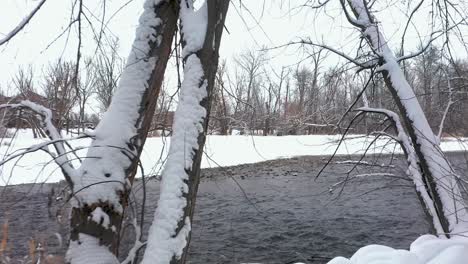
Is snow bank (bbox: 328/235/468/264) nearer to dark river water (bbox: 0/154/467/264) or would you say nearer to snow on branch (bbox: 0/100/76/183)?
dark river water (bbox: 0/154/467/264)

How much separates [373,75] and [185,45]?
10.3 ft

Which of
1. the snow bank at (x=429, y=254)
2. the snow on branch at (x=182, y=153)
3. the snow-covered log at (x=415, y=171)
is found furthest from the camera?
the snow-covered log at (x=415, y=171)

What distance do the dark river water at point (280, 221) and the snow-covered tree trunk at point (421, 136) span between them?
2.12 feet

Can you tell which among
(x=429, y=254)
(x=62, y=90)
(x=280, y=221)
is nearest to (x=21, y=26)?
(x=62, y=90)

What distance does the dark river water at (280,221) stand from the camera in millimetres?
7336

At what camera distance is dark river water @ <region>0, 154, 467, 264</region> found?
24.1 ft

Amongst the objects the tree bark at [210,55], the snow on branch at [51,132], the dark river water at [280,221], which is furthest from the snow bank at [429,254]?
the snow on branch at [51,132]

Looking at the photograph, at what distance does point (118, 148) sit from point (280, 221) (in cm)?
764

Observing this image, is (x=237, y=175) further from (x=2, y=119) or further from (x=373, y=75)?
(x=2, y=119)

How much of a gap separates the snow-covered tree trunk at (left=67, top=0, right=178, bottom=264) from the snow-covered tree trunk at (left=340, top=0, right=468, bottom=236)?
2906mm

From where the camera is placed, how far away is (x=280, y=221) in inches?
376

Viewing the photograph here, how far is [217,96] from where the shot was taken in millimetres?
3250

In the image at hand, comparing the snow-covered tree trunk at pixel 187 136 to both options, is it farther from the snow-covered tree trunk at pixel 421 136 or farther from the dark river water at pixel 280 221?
the dark river water at pixel 280 221

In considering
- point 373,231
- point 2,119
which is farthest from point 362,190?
point 2,119
